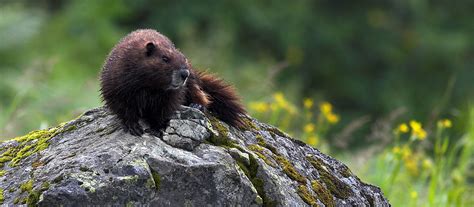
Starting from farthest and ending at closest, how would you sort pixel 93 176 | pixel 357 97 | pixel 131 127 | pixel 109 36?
pixel 357 97
pixel 109 36
pixel 131 127
pixel 93 176

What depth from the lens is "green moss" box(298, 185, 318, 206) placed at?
4.66 meters

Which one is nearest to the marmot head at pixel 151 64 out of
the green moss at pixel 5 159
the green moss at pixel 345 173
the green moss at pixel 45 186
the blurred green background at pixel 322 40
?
the green moss at pixel 5 159

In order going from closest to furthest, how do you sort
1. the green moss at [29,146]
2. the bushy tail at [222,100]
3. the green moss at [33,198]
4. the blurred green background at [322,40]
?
the green moss at [33,198]
the green moss at [29,146]
the bushy tail at [222,100]
the blurred green background at [322,40]

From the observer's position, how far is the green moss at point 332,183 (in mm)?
4914

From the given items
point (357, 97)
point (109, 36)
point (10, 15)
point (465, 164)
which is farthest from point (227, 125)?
point (357, 97)

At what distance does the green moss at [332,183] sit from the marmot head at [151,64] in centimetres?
81

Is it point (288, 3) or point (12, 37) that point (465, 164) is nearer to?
point (12, 37)

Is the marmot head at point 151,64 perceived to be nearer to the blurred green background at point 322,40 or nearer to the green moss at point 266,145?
the green moss at point 266,145

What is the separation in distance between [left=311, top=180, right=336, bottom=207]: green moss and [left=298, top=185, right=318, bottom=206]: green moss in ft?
0.23

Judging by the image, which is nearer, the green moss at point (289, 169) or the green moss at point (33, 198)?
the green moss at point (33, 198)

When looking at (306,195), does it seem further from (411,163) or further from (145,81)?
(411,163)

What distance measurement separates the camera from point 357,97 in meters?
20.3

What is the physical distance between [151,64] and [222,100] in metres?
0.57

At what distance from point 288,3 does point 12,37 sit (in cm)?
811
